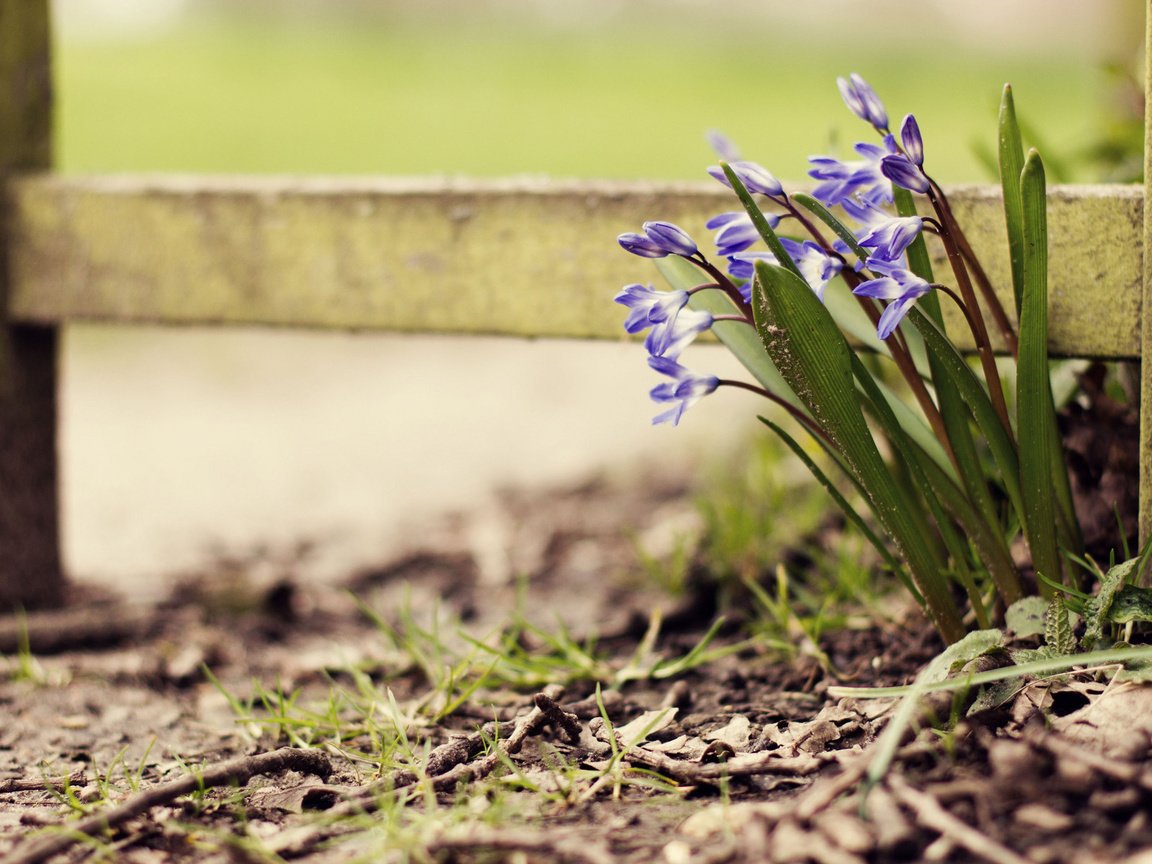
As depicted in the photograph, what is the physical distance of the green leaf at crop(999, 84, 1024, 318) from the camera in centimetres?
128

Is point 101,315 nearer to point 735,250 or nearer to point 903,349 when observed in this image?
point 735,250

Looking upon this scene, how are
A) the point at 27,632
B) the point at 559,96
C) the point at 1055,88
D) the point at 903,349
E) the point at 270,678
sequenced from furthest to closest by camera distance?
the point at 559,96, the point at 1055,88, the point at 27,632, the point at 270,678, the point at 903,349

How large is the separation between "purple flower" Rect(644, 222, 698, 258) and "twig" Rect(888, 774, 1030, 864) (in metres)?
0.60

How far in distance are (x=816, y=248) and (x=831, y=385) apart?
0.58ft

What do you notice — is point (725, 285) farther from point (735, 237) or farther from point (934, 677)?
point (934, 677)

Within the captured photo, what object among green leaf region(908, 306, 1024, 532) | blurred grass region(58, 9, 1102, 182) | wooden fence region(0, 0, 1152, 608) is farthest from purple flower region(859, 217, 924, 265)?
blurred grass region(58, 9, 1102, 182)

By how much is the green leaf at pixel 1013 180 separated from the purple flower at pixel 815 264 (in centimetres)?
22

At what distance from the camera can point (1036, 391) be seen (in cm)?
133

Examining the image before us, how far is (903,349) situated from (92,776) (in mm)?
1157

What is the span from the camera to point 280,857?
1093 mm

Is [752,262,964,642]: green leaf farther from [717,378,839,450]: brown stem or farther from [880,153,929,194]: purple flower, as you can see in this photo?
[880,153,929,194]: purple flower

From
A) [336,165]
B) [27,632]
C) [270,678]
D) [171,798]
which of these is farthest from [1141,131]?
[336,165]

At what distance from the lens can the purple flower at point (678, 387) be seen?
1.27 meters

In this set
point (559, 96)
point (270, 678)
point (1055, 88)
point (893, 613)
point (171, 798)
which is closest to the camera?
point (171, 798)
